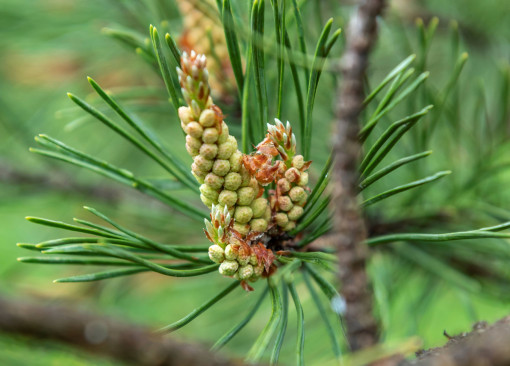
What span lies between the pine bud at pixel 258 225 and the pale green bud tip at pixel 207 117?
103 mm

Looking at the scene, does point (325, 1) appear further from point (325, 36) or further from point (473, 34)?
point (325, 36)

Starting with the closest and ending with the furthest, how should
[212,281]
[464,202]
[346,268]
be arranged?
[346,268] < [464,202] < [212,281]

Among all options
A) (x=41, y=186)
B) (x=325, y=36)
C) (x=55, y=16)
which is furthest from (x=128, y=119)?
(x=55, y=16)

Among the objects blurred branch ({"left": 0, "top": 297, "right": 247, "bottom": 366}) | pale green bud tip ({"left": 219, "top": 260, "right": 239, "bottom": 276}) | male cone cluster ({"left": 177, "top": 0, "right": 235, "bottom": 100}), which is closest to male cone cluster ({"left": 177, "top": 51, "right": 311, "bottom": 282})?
pale green bud tip ({"left": 219, "top": 260, "right": 239, "bottom": 276})

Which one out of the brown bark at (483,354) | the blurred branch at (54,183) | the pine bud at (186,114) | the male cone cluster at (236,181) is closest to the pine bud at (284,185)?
the male cone cluster at (236,181)

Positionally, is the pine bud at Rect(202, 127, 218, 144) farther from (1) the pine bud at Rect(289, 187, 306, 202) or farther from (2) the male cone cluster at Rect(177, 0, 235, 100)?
(2) the male cone cluster at Rect(177, 0, 235, 100)

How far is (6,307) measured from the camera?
0.99ft

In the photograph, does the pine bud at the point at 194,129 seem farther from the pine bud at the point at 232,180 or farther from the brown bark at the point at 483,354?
the brown bark at the point at 483,354

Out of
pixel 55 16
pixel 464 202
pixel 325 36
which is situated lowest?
pixel 464 202

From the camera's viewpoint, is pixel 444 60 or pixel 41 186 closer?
pixel 41 186

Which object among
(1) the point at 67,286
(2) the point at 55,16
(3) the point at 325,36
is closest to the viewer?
(3) the point at 325,36

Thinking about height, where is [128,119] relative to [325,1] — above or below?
below

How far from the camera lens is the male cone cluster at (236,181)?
389mm

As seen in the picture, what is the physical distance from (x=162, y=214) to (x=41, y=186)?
0.24 m
